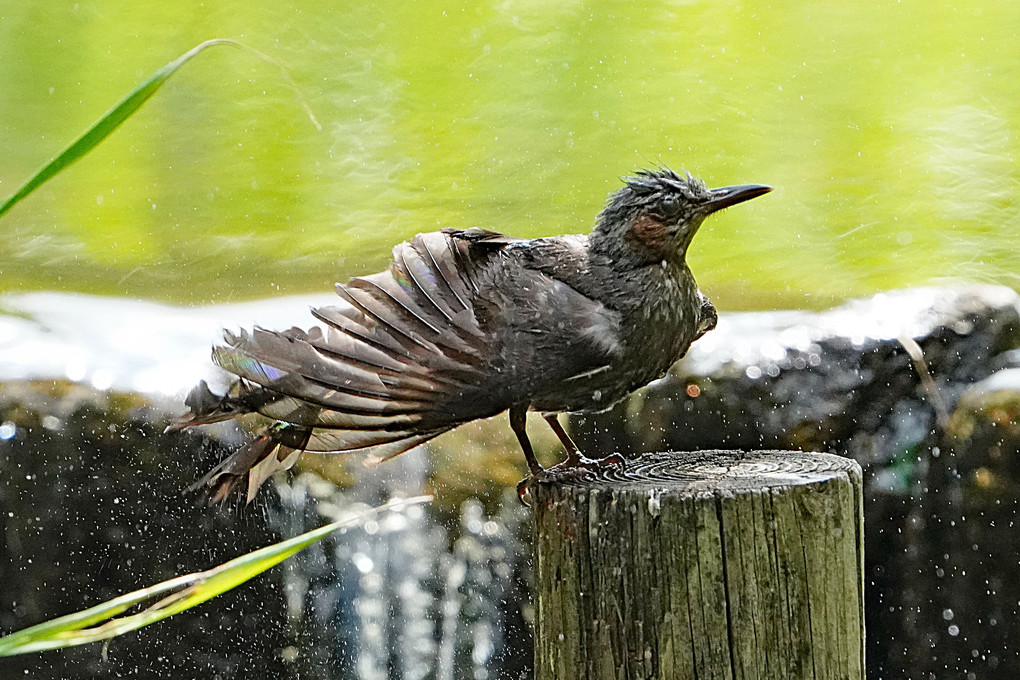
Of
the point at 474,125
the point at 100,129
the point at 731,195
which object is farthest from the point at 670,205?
the point at 474,125

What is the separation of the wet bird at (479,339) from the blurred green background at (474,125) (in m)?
4.85

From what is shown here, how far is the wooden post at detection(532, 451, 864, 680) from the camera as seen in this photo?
71.2 inches

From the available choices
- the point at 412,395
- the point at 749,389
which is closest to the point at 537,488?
the point at 412,395

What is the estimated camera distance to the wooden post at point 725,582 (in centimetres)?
181

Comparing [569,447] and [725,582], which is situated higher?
[569,447]

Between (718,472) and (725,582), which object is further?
(718,472)

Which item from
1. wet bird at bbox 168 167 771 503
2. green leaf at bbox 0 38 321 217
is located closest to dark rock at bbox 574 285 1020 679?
wet bird at bbox 168 167 771 503

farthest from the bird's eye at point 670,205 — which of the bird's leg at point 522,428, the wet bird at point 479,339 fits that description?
the bird's leg at point 522,428

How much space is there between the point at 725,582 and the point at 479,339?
83 cm

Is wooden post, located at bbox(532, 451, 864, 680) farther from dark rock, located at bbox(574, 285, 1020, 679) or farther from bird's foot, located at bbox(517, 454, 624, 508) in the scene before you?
dark rock, located at bbox(574, 285, 1020, 679)

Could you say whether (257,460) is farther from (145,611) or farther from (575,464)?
(145,611)

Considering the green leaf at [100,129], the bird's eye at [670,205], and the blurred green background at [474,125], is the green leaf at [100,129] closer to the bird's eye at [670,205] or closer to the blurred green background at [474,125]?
the bird's eye at [670,205]

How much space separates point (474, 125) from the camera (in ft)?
24.6

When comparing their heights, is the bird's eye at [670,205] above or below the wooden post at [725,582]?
above
